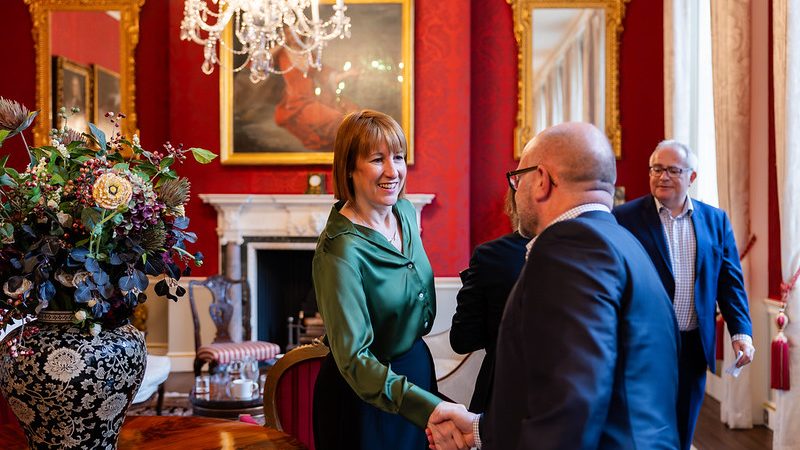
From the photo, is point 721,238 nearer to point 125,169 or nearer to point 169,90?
point 125,169

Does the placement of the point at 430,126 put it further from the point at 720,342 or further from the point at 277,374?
the point at 277,374

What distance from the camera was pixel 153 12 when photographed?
7320mm

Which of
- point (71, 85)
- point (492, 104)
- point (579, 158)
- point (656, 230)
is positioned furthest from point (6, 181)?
point (71, 85)

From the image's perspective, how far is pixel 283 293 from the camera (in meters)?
7.51

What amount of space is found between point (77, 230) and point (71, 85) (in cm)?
615

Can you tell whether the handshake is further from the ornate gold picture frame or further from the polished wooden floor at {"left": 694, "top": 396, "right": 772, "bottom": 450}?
the ornate gold picture frame

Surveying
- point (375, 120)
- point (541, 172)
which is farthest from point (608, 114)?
point (541, 172)

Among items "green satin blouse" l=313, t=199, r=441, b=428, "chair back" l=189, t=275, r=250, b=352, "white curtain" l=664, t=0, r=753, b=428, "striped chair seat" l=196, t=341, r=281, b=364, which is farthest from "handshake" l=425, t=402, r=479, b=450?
"chair back" l=189, t=275, r=250, b=352

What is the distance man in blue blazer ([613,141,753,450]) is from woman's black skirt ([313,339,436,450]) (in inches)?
69.2

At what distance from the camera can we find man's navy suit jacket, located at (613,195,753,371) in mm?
3486

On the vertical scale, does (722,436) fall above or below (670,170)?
below

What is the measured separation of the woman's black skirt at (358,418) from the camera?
198 cm

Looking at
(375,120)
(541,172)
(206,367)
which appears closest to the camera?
(541,172)

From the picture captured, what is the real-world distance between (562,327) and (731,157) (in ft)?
14.3
